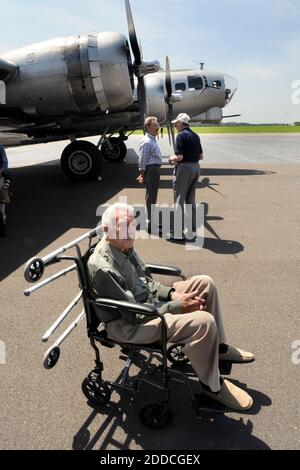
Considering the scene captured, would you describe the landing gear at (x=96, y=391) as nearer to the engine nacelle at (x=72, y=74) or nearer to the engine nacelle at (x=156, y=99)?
the engine nacelle at (x=72, y=74)

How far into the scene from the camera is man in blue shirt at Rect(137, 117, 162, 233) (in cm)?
671

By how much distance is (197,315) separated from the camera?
2648 mm

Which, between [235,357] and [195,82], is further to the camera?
[195,82]

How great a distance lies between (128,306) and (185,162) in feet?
14.6

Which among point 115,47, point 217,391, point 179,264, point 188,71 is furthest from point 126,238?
point 188,71

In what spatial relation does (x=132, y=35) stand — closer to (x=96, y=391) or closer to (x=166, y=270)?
(x=166, y=270)

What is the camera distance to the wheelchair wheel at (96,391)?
9.51 feet

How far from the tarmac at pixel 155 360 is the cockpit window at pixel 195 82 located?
10.9m

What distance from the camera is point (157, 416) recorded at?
105 inches

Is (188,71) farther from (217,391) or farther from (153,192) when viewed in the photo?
(217,391)

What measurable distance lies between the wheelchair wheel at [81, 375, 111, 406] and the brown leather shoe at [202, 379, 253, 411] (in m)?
0.79

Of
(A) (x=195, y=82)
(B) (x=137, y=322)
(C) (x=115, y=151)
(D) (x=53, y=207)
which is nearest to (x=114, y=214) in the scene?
(B) (x=137, y=322)
